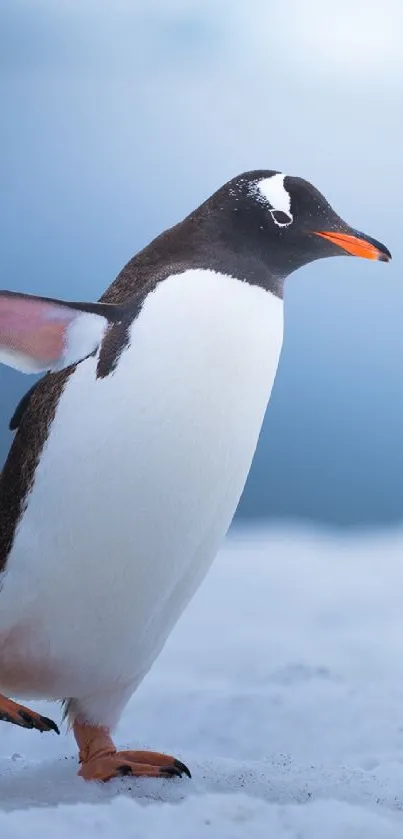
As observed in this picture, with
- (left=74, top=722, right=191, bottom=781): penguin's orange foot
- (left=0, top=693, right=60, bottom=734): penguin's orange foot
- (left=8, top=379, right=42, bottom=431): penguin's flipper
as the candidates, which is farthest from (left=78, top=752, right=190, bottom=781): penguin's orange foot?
(left=8, top=379, right=42, bottom=431): penguin's flipper

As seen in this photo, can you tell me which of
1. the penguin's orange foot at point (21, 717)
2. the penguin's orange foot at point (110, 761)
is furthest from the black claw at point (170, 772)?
the penguin's orange foot at point (21, 717)

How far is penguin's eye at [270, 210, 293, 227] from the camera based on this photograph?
1870 mm

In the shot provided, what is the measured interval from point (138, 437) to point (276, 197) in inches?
20.0

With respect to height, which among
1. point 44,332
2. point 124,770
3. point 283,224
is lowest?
point 124,770

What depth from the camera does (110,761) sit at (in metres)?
1.86

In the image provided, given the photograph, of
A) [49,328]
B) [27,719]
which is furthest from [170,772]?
[49,328]

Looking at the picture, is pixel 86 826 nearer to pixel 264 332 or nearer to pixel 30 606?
pixel 30 606

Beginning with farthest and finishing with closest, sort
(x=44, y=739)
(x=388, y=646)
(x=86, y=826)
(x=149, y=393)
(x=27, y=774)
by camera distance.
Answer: (x=388, y=646)
(x=44, y=739)
(x=27, y=774)
(x=149, y=393)
(x=86, y=826)

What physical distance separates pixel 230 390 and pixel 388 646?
277 cm

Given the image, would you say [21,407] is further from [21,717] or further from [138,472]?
[21,717]

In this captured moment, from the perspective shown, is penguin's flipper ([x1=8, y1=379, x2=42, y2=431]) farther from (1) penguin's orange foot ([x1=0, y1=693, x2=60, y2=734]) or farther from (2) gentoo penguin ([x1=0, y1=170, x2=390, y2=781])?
(1) penguin's orange foot ([x1=0, y1=693, x2=60, y2=734])

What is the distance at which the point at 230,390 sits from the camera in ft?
5.76

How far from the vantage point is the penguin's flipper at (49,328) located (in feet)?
5.87

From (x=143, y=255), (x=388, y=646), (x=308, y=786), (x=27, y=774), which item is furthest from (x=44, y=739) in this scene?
(x=388, y=646)
